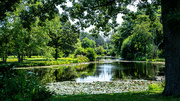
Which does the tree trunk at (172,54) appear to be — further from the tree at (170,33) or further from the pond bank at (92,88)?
the pond bank at (92,88)

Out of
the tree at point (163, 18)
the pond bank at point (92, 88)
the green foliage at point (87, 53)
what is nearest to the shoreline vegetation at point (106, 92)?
the pond bank at point (92, 88)

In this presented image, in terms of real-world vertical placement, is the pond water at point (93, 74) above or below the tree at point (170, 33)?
below

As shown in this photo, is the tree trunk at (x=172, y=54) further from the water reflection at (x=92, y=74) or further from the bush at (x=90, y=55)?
the bush at (x=90, y=55)

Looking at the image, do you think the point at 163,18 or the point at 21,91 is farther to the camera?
the point at 163,18

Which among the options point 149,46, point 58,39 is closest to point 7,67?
point 58,39

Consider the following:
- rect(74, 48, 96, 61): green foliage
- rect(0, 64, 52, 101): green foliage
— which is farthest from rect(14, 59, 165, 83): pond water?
rect(74, 48, 96, 61): green foliage

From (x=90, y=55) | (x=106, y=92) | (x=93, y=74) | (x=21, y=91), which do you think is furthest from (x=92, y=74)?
(x=90, y=55)

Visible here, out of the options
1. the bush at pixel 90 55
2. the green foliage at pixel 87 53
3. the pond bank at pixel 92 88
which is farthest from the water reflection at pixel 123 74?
the bush at pixel 90 55

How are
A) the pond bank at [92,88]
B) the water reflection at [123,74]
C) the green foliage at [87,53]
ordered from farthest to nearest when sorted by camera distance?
the green foliage at [87,53]
the water reflection at [123,74]
the pond bank at [92,88]

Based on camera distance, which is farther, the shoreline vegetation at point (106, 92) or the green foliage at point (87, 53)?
the green foliage at point (87, 53)

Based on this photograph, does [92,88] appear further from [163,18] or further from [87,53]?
[87,53]

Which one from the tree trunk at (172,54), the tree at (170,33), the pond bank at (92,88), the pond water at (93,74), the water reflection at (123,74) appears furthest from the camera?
the water reflection at (123,74)

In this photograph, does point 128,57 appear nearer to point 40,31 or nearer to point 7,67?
point 40,31

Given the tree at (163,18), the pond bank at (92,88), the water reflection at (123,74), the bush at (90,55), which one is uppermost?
the tree at (163,18)
